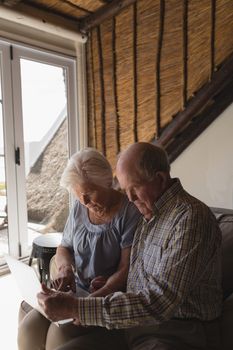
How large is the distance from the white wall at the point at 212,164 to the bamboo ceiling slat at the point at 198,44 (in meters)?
0.33

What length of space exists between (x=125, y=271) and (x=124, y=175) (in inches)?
18.3

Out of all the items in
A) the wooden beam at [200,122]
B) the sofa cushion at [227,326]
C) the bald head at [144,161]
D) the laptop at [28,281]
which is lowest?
the sofa cushion at [227,326]

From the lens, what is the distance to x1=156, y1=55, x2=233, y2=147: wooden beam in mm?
2330

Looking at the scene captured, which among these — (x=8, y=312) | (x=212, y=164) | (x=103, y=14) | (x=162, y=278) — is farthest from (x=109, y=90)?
(x=162, y=278)

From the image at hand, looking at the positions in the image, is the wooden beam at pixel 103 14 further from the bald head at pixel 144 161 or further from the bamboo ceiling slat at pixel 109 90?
the bald head at pixel 144 161

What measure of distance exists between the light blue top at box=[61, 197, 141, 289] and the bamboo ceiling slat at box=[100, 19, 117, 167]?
1.64m

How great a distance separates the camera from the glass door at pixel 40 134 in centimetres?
267

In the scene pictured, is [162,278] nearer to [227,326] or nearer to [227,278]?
[227,326]

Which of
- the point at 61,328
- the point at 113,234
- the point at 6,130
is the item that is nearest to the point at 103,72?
the point at 6,130

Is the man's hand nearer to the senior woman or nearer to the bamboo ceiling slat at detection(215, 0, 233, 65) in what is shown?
the senior woman

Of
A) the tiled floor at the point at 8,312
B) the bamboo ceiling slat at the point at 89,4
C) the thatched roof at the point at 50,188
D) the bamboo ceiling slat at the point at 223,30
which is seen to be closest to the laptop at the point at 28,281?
the tiled floor at the point at 8,312

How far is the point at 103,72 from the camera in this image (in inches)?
121

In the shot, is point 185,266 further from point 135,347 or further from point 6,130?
point 6,130

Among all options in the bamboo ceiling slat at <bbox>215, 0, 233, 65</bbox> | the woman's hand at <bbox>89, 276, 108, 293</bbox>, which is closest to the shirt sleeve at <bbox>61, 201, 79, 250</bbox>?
the woman's hand at <bbox>89, 276, 108, 293</bbox>
